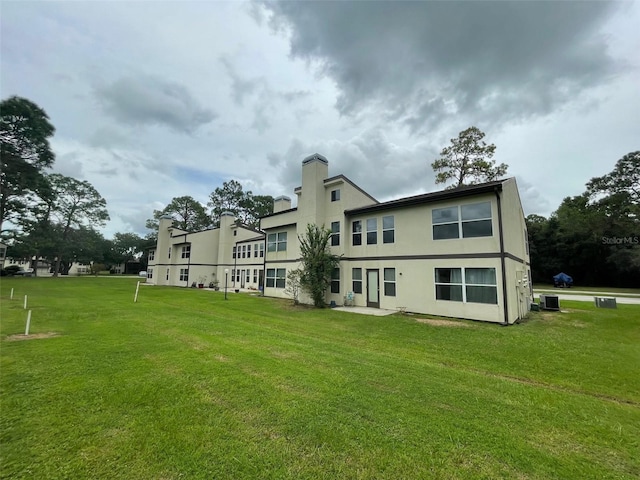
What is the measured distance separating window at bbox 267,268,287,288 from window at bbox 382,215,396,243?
8.39 m

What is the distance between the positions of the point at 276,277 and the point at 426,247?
11738 millimetres

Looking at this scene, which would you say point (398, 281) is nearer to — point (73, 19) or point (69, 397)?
point (69, 397)

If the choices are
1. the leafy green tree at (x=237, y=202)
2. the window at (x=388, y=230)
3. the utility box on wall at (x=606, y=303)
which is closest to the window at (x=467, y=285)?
the window at (x=388, y=230)

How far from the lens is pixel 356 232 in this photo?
636 inches

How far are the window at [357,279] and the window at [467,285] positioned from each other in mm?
4400

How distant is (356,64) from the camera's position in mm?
13891

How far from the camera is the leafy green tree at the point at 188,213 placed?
48.7m

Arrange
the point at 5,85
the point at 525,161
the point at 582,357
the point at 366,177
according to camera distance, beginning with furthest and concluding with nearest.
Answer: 1. the point at 366,177
2. the point at 525,161
3. the point at 5,85
4. the point at 582,357

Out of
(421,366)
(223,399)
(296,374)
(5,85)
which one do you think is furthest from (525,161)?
(5,85)

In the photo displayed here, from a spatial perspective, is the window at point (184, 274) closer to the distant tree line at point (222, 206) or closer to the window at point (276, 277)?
the window at point (276, 277)

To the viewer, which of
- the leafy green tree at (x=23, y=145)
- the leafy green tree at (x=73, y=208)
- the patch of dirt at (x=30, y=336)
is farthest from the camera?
the leafy green tree at (x=73, y=208)

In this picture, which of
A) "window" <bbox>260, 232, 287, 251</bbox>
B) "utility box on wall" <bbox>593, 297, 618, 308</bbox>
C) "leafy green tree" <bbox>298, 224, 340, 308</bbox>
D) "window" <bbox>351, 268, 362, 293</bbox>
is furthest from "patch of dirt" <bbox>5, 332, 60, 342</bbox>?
"utility box on wall" <bbox>593, 297, 618, 308</bbox>

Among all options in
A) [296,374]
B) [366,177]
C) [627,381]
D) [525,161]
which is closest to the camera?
[296,374]

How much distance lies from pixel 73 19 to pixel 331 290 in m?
15.4
